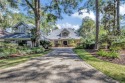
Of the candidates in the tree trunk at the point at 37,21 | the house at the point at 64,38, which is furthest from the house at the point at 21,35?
the house at the point at 64,38

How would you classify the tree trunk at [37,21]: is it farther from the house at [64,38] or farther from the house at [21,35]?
the house at [64,38]

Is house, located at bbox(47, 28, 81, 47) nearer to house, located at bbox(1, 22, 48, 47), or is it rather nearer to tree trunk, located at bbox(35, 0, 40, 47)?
house, located at bbox(1, 22, 48, 47)

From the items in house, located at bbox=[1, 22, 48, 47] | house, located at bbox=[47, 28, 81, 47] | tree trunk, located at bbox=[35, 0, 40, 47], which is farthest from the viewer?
house, located at bbox=[47, 28, 81, 47]

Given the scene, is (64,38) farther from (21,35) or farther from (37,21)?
(37,21)

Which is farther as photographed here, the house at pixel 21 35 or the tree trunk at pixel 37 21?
the house at pixel 21 35

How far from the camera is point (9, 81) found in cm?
852

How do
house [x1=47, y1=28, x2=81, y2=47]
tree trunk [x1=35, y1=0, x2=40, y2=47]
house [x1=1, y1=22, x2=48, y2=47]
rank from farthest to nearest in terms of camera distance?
1. house [x1=47, y1=28, x2=81, y2=47]
2. house [x1=1, y1=22, x2=48, y2=47]
3. tree trunk [x1=35, y1=0, x2=40, y2=47]

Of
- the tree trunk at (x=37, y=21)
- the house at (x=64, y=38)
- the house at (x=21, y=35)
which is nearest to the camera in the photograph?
the tree trunk at (x=37, y=21)

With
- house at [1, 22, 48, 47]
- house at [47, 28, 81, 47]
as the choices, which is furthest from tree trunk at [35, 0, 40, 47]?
house at [47, 28, 81, 47]

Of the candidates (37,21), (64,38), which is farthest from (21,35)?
(64,38)

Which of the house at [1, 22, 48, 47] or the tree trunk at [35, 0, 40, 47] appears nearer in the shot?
the tree trunk at [35, 0, 40, 47]

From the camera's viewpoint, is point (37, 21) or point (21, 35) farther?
point (21, 35)

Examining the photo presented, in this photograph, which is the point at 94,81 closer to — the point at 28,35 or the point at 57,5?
the point at 57,5

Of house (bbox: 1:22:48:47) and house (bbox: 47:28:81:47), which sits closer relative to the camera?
house (bbox: 1:22:48:47)
